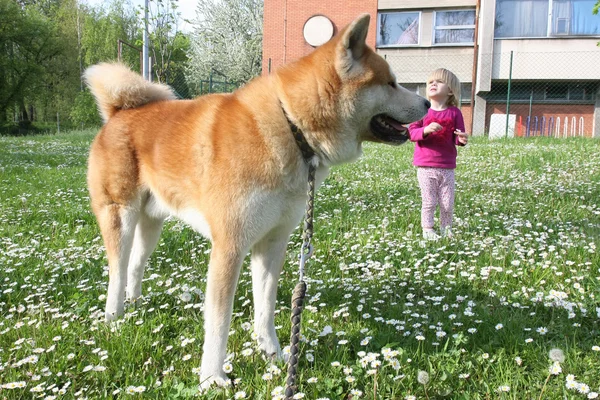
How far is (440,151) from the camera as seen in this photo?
502cm

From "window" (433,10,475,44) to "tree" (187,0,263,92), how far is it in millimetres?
13303

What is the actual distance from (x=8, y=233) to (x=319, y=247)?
349cm

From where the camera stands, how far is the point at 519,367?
7.63 feet

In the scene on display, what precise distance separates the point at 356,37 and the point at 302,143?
0.65 meters

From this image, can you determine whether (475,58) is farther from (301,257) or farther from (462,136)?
(301,257)

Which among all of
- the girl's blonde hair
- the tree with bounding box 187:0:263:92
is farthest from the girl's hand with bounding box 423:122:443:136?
the tree with bounding box 187:0:263:92

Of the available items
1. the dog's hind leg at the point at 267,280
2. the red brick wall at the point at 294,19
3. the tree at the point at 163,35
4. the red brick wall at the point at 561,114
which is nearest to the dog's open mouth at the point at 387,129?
the dog's hind leg at the point at 267,280

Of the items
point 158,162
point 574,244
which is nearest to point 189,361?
point 158,162

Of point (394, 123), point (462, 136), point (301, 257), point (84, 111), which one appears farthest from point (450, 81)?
point (84, 111)

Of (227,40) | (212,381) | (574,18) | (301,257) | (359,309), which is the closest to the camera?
(301,257)

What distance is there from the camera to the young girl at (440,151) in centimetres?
498

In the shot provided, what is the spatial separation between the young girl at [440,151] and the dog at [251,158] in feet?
7.80

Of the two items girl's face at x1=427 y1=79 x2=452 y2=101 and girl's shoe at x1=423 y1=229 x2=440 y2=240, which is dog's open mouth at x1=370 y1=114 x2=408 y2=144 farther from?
girl's face at x1=427 y1=79 x2=452 y2=101

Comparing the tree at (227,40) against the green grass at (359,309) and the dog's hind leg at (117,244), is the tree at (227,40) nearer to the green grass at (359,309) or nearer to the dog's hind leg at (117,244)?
the green grass at (359,309)
